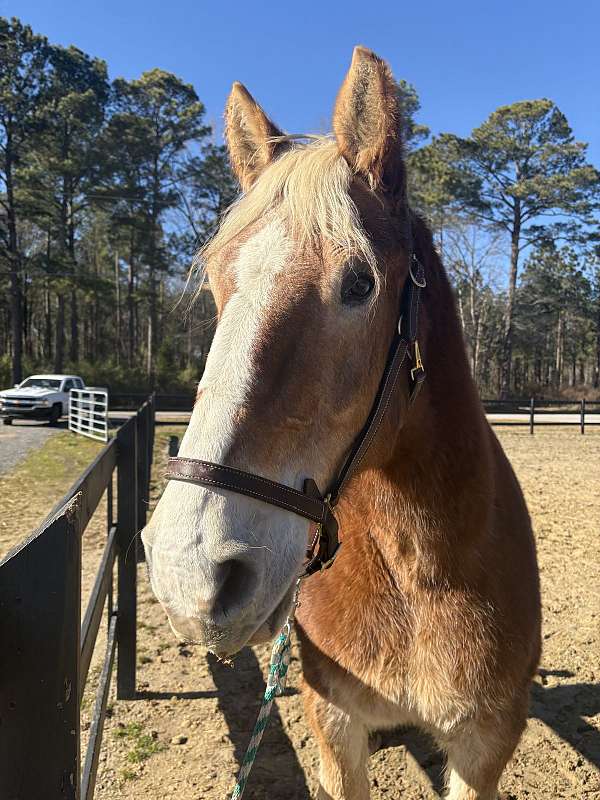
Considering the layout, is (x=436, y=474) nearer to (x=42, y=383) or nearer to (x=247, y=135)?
(x=247, y=135)

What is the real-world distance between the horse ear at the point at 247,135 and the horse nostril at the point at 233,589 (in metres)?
1.35

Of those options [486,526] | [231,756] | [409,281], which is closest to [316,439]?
[409,281]

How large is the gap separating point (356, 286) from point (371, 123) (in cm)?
54

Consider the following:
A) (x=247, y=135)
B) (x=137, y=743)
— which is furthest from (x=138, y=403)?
(x=247, y=135)

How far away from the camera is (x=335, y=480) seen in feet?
4.72

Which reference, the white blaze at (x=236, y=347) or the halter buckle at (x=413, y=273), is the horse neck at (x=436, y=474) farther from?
the white blaze at (x=236, y=347)

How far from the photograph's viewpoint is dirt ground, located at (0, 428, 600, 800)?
2.85m

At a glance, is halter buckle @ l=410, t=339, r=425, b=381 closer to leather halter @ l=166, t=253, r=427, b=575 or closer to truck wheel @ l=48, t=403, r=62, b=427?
leather halter @ l=166, t=253, r=427, b=575

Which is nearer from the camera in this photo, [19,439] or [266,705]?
[266,705]

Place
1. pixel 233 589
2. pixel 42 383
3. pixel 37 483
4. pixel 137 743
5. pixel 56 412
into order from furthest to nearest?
pixel 42 383 < pixel 56 412 < pixel 37 483 < pixel 137 743 < pixel 233 589

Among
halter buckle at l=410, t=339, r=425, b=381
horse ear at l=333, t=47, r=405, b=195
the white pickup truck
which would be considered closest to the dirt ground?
halter buckle at l=410, t=339, r=425, b=381

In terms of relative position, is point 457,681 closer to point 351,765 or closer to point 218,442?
point 351,765

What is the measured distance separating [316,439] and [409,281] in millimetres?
612

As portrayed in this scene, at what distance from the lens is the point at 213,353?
1343 mm
